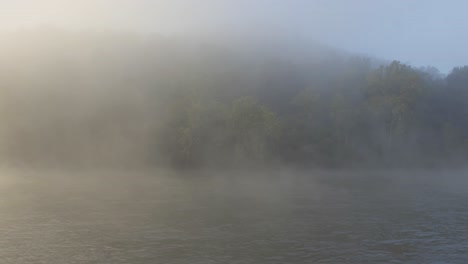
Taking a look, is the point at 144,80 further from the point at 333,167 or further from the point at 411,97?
the point at 411,97

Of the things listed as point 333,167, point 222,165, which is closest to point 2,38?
point 222,165

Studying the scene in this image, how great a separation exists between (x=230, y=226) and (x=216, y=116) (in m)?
74.2

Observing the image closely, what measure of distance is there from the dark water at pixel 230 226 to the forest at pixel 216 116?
155ft

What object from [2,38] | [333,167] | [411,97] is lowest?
[333,167]

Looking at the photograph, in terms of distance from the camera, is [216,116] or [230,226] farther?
[216,116]

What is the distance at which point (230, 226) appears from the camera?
1596 inches

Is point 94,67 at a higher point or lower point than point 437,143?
higher

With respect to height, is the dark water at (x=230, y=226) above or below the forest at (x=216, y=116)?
below

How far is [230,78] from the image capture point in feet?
494

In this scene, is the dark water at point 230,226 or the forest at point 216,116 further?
the forest at point 216,116

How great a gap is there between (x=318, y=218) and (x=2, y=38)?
159463mm

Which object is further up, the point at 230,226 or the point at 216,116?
the point at 216,116

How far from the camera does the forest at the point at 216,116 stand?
114 m

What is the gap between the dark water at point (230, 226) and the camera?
31156 mm
